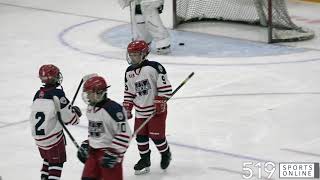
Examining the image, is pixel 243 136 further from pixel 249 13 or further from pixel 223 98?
pixel 249 13

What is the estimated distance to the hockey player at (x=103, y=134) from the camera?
5.10 metres

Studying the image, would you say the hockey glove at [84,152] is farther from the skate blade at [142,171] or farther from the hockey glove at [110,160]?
the skate blade at [142,171]

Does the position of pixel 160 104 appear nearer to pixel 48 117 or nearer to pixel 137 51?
pixel 137 51

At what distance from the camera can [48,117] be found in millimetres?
5539

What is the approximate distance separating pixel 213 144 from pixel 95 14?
5902 mm

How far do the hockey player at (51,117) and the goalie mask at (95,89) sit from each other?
16.9 inches

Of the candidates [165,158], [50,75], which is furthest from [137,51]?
[165,158]

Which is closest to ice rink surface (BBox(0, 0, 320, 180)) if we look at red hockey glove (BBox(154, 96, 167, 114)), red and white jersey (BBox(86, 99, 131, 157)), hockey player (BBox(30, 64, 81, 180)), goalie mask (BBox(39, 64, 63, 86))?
red hockey glove (BBox(154, 96, 167, 114))

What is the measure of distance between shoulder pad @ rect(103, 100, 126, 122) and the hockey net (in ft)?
18.4

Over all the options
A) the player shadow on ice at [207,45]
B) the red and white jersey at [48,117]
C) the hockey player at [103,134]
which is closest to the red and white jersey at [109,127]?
the hockey player at [103,134]

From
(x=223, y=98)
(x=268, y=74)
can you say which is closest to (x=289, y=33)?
(x=268, y=74)

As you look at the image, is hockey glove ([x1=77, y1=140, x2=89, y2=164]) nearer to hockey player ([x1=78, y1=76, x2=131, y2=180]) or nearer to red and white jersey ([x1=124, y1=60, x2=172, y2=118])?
hockey player ([x1=78, y1=76, x2=131, y2=180])

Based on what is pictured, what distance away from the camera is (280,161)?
21.2ft

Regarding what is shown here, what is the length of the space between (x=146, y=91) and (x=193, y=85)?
2638mm
